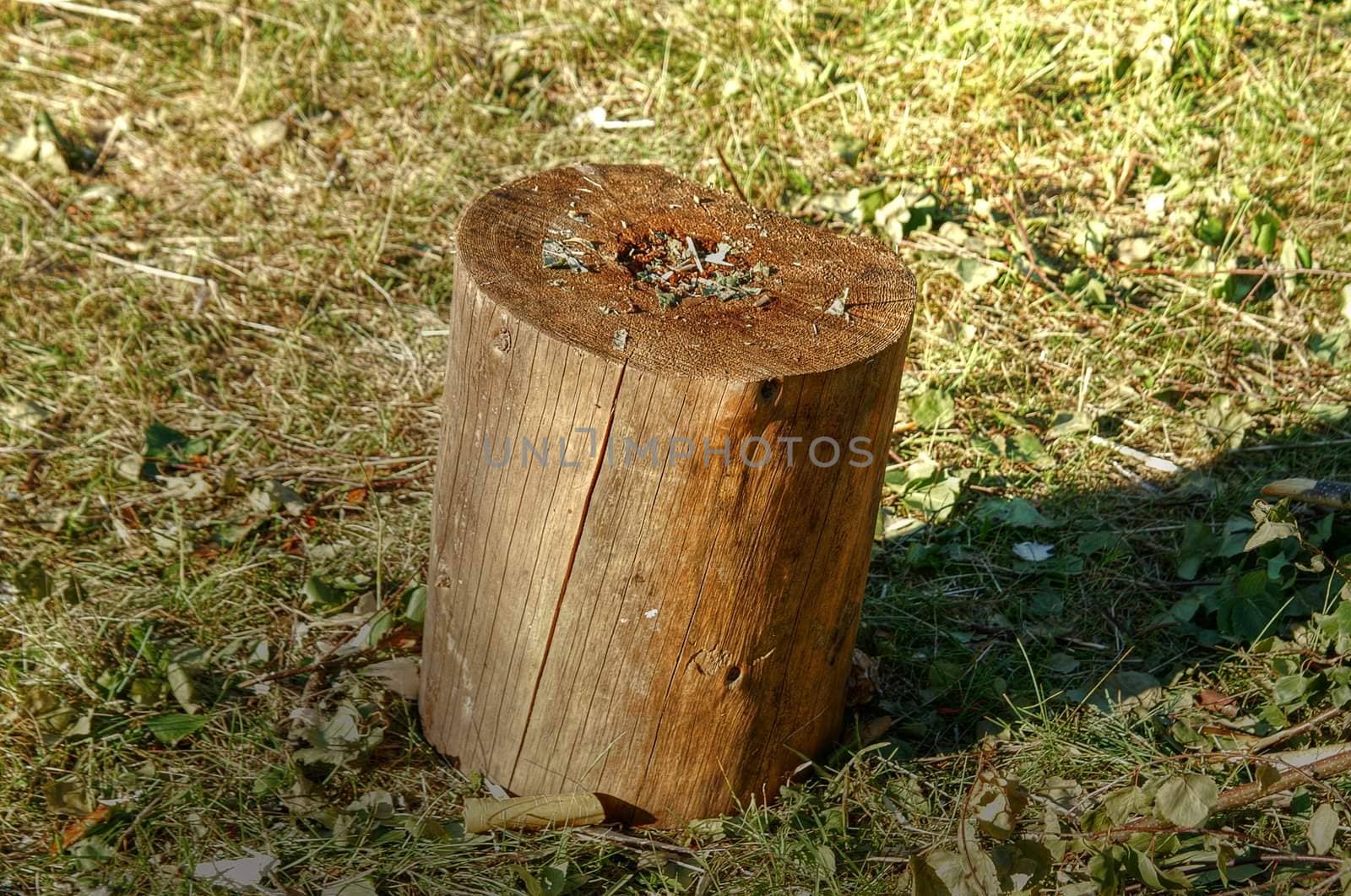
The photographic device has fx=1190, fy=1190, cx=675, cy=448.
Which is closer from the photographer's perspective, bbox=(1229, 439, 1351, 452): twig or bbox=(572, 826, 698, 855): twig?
bbox=(572, 826, 698, 855): twig

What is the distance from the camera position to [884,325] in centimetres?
200

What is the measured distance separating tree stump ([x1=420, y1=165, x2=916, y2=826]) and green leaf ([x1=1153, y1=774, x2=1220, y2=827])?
609 mm

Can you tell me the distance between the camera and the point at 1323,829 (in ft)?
6.40

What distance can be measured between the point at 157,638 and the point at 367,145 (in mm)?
2322

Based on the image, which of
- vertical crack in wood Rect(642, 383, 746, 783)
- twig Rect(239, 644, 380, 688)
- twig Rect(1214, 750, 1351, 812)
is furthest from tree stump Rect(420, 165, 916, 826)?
twig Rect(1214, 750, 1351, 812)

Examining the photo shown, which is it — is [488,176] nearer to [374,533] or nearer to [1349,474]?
[374,533]

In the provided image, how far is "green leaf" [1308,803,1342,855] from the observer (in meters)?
1.94

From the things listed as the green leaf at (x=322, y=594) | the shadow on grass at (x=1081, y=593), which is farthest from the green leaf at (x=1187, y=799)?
the green leaf at (x=322, y=594)

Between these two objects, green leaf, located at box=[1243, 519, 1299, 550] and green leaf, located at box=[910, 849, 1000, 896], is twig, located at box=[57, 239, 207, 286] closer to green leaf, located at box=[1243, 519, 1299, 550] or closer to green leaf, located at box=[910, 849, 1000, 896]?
green leaf, located at box=[910, 849, 1000, 896]

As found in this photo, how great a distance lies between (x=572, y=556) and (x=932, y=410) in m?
1.66

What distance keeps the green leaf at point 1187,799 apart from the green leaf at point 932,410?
150cm

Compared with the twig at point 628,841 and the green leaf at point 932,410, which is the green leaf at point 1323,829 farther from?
the green leaf at point 932,410

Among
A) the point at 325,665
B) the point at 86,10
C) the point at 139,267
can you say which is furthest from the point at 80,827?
the point at 86,10

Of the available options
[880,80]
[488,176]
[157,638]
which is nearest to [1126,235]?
[880,80]
